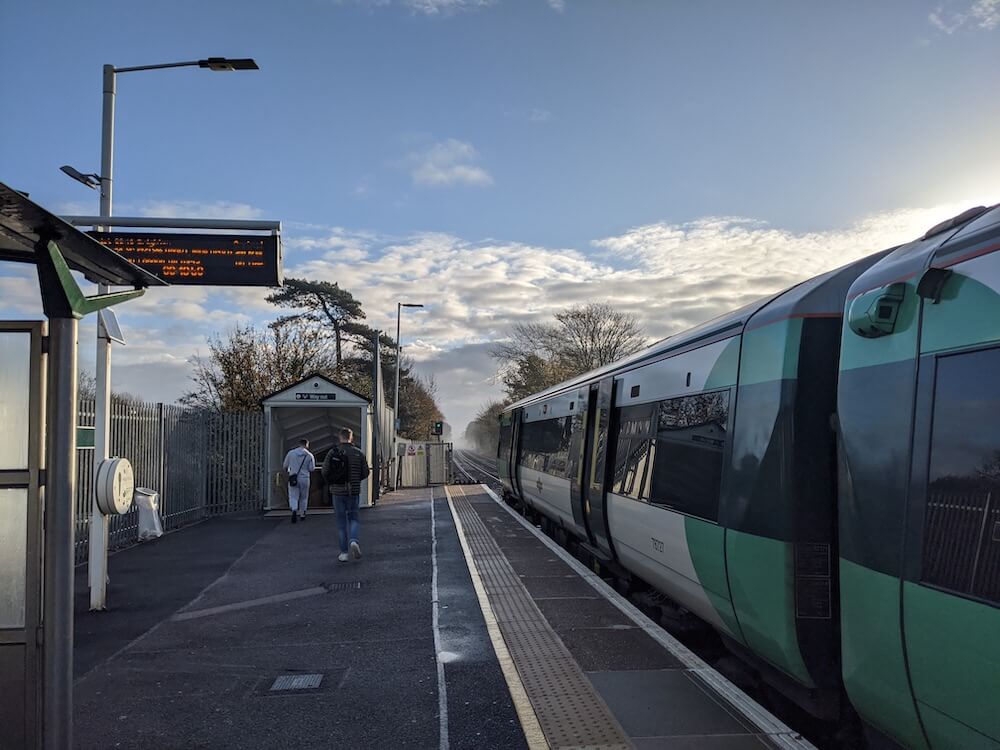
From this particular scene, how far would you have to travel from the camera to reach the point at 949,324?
3.02 metres

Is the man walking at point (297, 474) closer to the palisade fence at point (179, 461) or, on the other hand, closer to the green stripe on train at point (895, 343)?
the palisade fence at point (179, 461)

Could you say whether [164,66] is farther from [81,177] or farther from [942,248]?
[942,248]

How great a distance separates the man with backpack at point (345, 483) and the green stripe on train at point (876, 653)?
789cm

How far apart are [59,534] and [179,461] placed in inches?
501

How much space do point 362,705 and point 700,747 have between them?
2.15m

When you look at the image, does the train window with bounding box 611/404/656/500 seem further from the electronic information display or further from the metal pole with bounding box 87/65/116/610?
the metal pole with bounding box 87/65/116/610

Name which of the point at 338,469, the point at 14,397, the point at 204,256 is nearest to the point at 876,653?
the point at 14,397

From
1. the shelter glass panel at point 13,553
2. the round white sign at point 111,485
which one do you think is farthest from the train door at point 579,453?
the shelter glass panel at point 13,553

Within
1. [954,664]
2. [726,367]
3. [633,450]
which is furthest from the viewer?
[633,450]

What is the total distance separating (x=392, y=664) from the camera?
5.92 metres

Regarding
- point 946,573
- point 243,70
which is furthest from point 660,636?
point 243,70

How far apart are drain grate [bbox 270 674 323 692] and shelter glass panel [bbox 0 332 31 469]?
2.84 metres

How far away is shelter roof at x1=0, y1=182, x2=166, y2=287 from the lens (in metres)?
3.00

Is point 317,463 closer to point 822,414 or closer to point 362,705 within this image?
point 362,705
